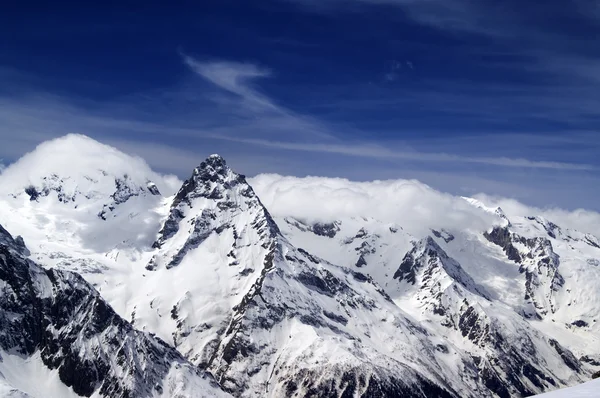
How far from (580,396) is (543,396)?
2766mm

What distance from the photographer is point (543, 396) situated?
45.2 metres

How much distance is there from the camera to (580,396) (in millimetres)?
43000
